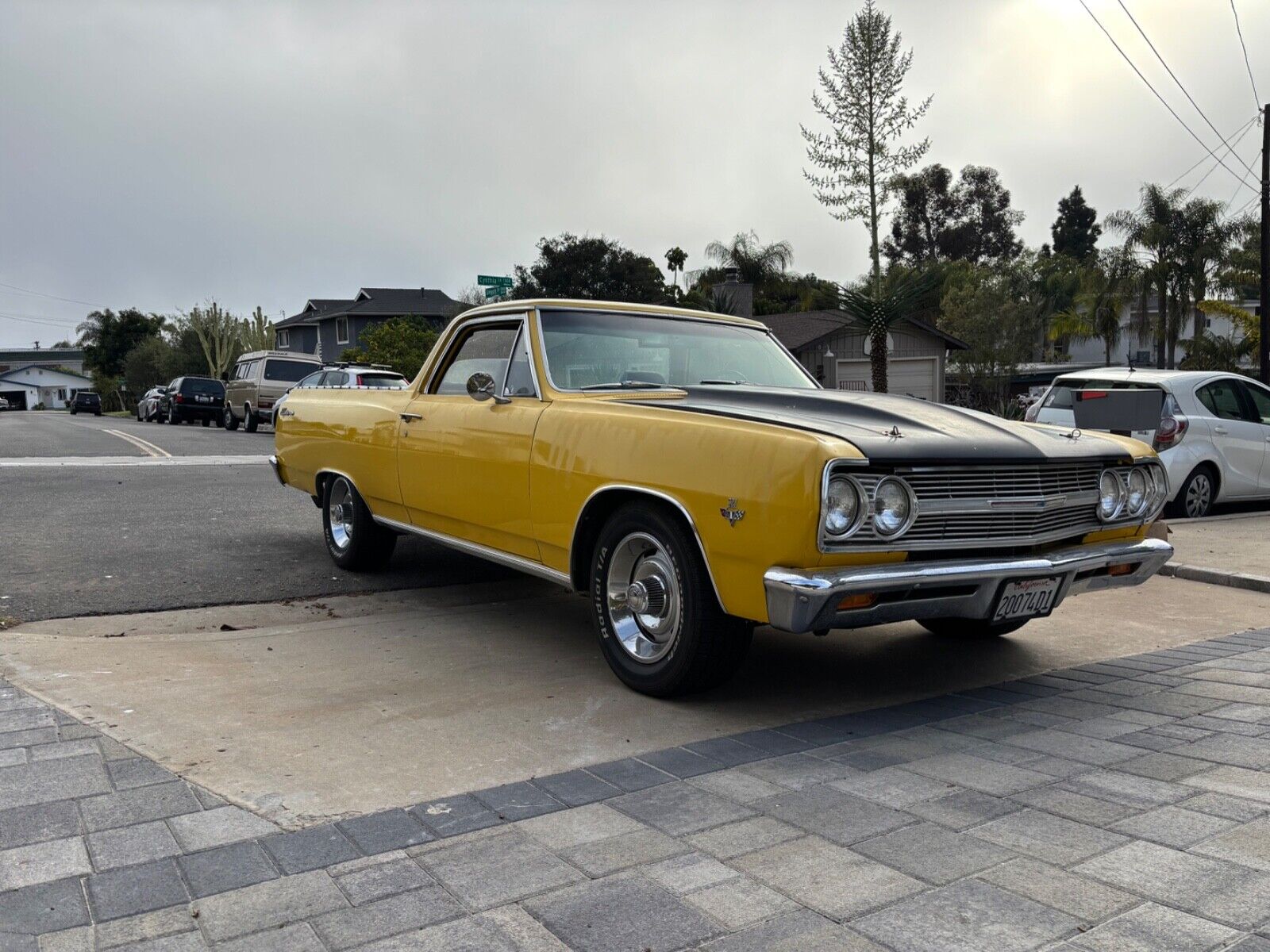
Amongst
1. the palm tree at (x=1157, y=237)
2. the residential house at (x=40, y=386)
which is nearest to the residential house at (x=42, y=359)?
the residential house at (x=40, y=386)

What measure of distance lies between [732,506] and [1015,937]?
1.85 m

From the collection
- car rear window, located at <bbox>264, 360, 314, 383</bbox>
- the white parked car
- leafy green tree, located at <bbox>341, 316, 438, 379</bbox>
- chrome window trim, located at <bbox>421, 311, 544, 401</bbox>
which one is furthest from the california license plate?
leafy green tree, located at <bbox>341, 316, 438, 379</bbox>

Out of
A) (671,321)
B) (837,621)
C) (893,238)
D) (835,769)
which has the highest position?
(893,238)

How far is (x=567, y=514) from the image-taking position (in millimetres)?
4832

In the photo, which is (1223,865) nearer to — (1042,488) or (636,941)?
(636,941)

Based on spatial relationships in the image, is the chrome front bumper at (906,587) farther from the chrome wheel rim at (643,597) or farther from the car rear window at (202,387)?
the car rear window at (202,387)

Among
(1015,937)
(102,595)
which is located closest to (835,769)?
(1015,937)

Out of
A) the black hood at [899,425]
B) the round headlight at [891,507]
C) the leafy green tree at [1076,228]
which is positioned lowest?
the round headlight at [891,507]

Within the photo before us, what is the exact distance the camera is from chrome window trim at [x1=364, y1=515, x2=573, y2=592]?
502cm

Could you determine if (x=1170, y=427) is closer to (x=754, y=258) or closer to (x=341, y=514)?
(x=341, y=514)

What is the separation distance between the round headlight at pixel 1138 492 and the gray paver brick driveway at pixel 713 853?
3.52 feet

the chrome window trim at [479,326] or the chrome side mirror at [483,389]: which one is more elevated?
the chrome window trim at [479,326]

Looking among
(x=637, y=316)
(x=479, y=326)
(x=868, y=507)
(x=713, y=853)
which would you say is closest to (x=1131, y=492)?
(x=868, y=507)

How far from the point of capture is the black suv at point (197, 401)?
34.7 meters
